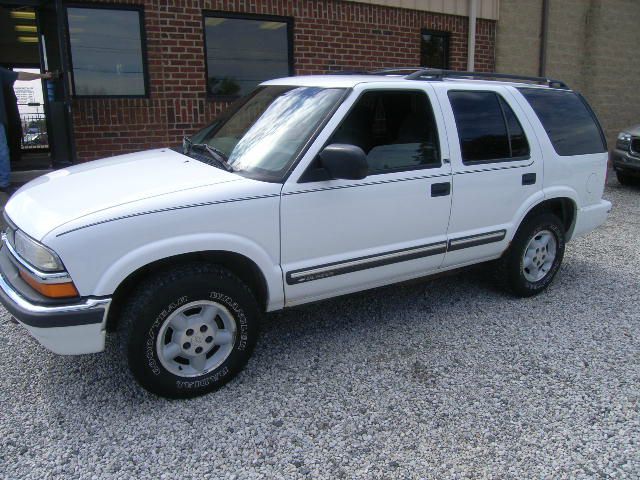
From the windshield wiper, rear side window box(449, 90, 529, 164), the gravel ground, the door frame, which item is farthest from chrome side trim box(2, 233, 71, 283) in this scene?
the door frame

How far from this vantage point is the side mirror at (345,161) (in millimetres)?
3162

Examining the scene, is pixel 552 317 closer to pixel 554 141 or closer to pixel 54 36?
pixel 554 141

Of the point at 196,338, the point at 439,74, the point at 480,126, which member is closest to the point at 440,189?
the point at 480,126

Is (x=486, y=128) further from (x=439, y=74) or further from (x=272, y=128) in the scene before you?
(x=272, y=128)

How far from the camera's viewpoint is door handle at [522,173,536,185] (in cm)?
441

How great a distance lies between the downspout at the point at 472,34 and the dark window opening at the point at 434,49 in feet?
1.36

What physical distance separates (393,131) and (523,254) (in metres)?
1.65

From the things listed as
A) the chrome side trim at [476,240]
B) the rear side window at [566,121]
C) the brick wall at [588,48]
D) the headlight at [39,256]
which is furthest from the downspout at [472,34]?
the headlight at [39,256]

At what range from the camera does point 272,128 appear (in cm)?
360

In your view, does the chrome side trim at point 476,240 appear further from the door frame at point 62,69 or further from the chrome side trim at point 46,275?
the door frame at point 62,69

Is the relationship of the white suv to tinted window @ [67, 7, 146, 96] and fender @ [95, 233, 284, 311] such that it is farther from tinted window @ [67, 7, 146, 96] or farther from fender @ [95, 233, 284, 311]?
tinted window @ [67, 7, 146, 96]

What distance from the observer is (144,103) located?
24.0 feet

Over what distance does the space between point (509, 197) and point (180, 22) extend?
5.17 m

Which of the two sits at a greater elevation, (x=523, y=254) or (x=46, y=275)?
(x=46, y=275)
